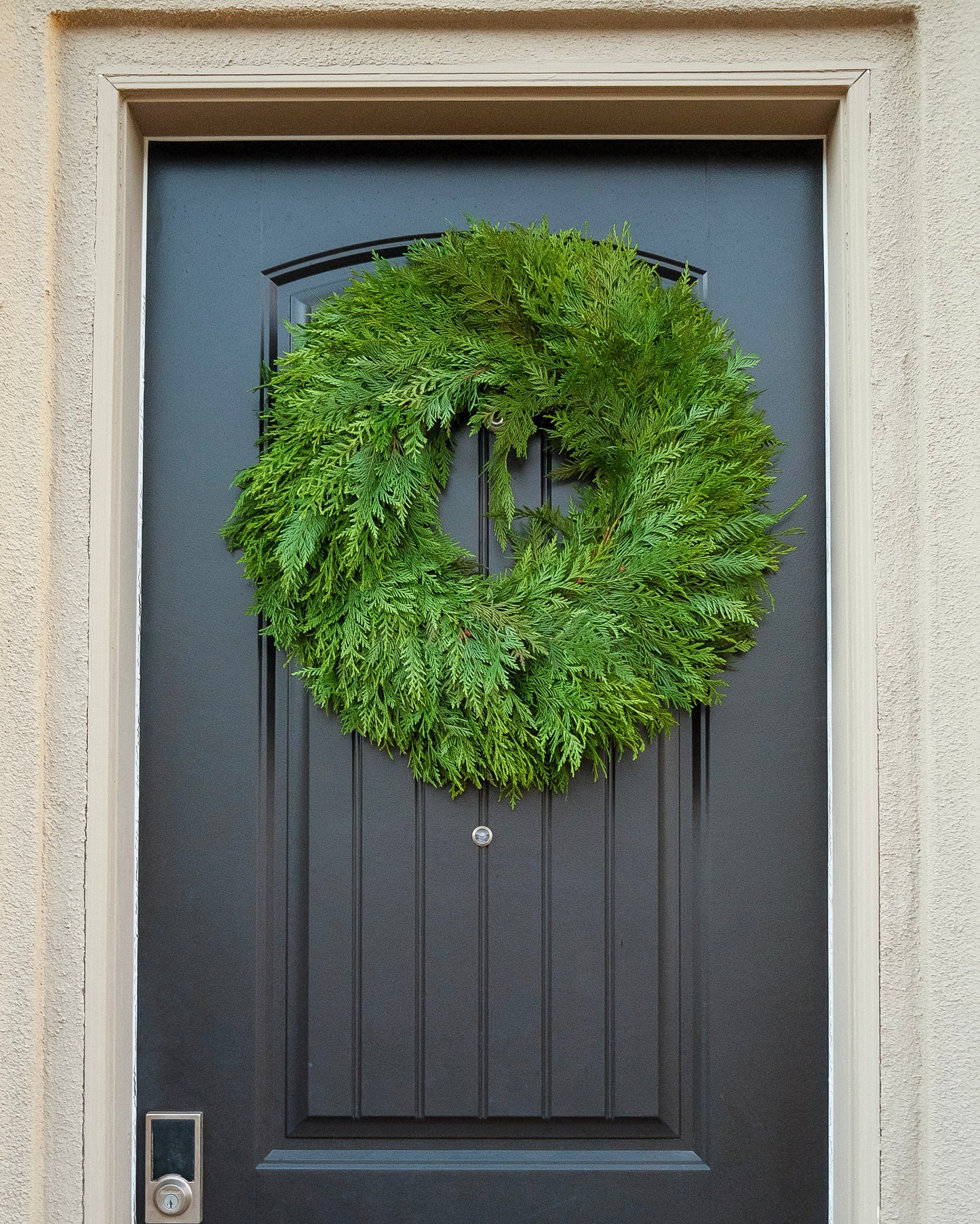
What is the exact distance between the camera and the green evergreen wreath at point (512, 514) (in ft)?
3.56

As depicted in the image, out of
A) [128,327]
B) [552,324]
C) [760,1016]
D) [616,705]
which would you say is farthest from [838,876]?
[128,327]

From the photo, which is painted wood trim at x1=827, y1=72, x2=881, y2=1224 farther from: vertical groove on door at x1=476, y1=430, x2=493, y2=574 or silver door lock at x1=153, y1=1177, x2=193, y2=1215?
silver door lock at x1=153, y1=1177, x2=193, y2=1215

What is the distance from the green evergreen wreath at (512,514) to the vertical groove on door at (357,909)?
8 centimetres

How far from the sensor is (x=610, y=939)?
1.16 m

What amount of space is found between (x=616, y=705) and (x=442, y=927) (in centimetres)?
42

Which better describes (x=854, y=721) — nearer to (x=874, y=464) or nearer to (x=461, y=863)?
(x=874, y=464)

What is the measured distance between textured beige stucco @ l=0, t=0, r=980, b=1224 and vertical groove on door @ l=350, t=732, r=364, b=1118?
1.19 feet

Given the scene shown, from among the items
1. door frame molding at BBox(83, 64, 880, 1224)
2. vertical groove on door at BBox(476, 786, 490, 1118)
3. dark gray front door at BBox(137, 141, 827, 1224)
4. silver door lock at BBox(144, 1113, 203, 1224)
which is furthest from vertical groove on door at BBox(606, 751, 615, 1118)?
silver door lock at BBox(144, 1113, 203, 1224)

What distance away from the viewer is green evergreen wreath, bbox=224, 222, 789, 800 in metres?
1.08

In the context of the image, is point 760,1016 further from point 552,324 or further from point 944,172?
point 944,172

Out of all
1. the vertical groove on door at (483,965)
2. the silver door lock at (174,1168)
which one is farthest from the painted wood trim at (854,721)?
the silver door lock at (174,1168)

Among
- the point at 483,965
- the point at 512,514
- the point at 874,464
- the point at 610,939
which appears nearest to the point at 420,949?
the point at 483,965

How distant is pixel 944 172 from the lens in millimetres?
1062

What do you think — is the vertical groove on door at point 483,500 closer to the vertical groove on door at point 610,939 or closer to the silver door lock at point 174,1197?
the vertical groove on door at point 610,939
